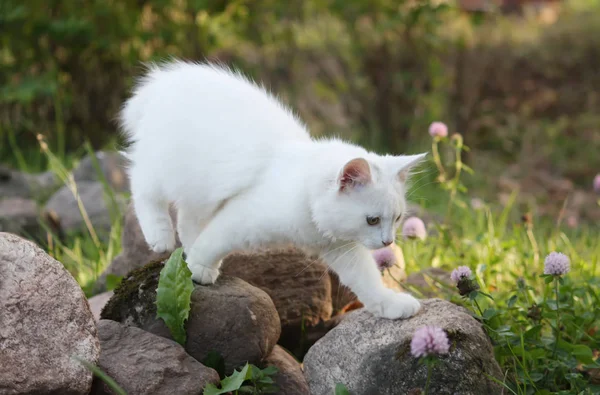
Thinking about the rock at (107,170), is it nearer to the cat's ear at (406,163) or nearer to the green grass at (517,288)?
→ the green grass at (517,288)

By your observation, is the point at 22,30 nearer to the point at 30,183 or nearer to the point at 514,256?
the point at 30,183

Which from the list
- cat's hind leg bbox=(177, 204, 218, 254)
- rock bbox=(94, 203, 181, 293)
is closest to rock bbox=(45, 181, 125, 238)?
rock bbox=(94, 203, 181, 293)

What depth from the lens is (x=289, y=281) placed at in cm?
365

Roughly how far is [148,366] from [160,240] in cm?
77

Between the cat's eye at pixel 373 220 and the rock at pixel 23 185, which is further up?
the cat's eye at pixel 373 220

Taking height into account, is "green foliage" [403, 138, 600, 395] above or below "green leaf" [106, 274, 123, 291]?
above

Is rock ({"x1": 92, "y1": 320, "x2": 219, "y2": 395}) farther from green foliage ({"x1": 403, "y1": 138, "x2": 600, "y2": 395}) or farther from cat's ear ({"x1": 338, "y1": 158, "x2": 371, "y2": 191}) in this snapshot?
green foliage ({"x1": 403, "y1": 138, "x2": 600, "y2": 395})

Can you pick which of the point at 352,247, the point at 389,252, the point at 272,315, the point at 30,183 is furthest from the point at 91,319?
the point at 30,183

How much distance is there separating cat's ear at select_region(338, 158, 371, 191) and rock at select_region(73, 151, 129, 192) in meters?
3.63

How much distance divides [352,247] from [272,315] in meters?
0.46

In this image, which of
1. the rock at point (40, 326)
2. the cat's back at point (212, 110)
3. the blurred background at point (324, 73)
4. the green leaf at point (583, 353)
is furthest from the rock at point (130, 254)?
the blurred background at point (324, 73)

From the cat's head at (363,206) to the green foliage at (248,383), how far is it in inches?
23.0

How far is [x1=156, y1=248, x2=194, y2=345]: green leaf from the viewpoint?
302 cm

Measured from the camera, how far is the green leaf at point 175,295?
3018 mm
